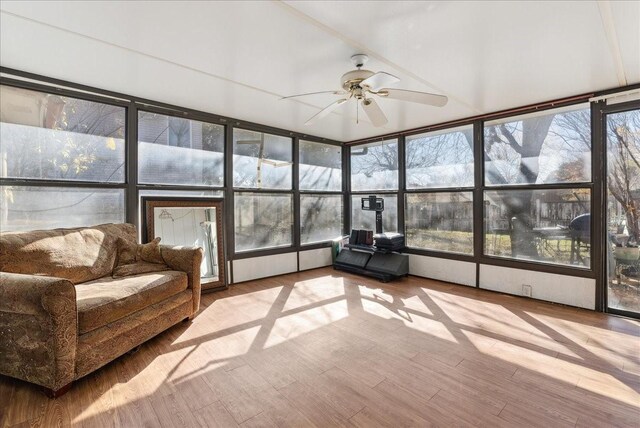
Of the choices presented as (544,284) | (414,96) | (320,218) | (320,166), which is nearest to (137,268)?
(414,96)

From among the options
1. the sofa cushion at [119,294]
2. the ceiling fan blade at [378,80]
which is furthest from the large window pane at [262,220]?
the ceiling fan blade at [378,80]

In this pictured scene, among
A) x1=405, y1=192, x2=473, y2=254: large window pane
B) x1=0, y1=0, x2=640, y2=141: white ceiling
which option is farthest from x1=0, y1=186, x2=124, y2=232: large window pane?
x1=405, y1=192, x2=473, y2=254: large window pane

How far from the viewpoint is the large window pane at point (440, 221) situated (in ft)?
14.5

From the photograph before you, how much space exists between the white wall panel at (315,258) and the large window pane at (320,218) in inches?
8.0

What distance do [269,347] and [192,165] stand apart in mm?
2757

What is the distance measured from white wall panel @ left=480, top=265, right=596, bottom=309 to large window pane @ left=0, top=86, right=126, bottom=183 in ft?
16.3

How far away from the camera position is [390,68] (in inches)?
105

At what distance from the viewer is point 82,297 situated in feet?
7.13

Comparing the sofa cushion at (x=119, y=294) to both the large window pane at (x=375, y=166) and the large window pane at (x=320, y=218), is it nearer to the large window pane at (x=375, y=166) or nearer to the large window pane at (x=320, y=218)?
the large window pane at (x=320, y=218)

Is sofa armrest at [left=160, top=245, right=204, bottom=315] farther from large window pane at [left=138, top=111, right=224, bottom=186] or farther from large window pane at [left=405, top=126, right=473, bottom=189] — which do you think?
large window pane at [left=405, top=126, right=473, bottom=189]

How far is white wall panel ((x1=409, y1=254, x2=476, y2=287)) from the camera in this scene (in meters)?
4.32

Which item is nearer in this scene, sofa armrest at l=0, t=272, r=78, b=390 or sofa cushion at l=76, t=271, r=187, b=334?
sofa armrest at l=0, t=272, r=78, b=390

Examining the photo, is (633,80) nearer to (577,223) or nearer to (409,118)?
(577,223)

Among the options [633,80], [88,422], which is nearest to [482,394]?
[88,422]
